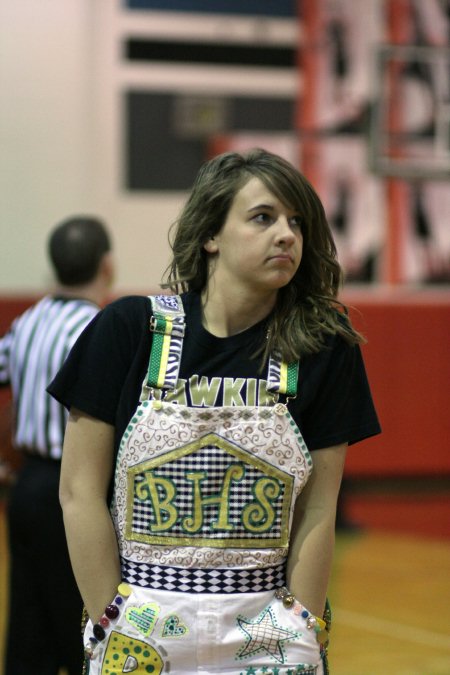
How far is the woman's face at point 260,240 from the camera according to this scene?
7.18 feet

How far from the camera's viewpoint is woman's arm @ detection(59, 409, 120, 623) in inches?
85.2

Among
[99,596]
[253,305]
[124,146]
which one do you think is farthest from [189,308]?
[124,146]

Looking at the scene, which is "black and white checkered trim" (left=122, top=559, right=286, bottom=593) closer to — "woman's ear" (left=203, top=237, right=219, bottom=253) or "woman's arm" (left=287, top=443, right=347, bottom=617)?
"woman's arm" (left=287, top=443, right=347, bottom=617)

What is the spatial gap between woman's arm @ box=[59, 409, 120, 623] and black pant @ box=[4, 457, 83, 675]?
3.67ft

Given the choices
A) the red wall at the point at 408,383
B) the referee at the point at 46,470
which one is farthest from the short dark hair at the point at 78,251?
the red wall at the point at 408,383

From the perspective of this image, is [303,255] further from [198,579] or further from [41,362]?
[41,362]

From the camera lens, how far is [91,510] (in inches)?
85.8

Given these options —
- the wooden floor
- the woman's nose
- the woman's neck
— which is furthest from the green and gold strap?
Result: the wooden floor

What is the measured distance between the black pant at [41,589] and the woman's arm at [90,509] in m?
1.12

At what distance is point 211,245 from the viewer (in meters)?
2.29

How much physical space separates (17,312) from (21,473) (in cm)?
502

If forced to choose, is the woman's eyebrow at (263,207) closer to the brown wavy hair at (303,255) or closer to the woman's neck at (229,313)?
the brown wavy hair at (303,255)

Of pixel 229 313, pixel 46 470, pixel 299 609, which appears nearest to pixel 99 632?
pixel 299 609

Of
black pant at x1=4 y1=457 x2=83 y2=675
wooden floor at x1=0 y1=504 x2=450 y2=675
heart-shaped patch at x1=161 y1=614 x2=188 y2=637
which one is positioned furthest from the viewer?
wooden floor at x1=0 y1=504 x2=450 y2=675
